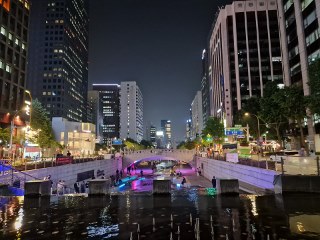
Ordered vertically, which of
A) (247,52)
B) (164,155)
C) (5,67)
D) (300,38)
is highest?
(247,52)

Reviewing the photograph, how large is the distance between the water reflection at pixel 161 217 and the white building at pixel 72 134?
90.5 m

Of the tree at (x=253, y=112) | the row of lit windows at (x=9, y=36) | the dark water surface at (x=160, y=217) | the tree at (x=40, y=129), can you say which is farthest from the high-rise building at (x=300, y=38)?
the row of lit windows at (x=9, y=36)

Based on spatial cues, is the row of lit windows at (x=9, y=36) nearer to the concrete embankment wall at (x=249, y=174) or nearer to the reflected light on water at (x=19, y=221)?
the concrete embankment wall at (x=249, y=174)

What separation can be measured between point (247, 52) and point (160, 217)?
130691 mm

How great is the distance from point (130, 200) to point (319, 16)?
56.4 meters

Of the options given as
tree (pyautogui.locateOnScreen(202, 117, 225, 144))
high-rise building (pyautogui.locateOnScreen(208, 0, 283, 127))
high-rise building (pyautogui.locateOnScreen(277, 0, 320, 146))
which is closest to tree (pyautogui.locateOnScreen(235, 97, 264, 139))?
high-rise building (pyautogui.locateOnScreen(277, 0, 320, 146))

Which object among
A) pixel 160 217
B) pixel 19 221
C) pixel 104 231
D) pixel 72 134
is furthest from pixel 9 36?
pixel 104 231

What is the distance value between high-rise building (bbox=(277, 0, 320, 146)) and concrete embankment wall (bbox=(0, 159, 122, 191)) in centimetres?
4601

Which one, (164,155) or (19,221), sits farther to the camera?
(164,155)

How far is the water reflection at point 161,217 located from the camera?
11.1 m

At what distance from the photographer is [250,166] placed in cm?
3309

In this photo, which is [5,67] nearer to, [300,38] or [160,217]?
[160,217]

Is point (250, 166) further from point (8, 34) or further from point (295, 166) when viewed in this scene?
point (8, 34)

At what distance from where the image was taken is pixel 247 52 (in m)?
132
